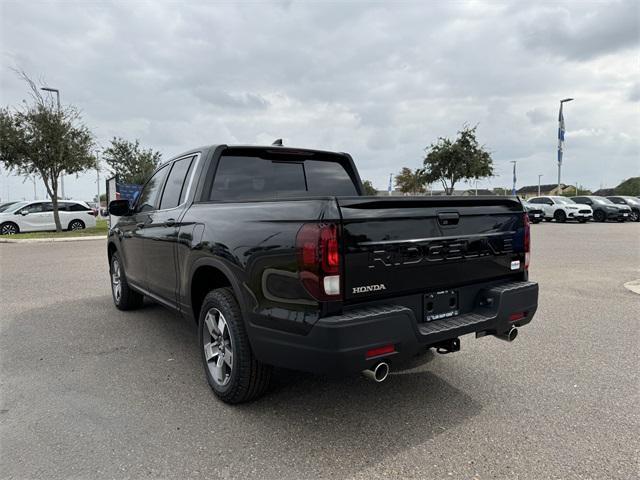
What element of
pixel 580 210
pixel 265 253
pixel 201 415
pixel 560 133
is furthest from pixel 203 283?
pixel 560 133

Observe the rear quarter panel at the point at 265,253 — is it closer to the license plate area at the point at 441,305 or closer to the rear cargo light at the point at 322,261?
the rear cargo light at the point at 322,261

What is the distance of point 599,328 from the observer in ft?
16.3

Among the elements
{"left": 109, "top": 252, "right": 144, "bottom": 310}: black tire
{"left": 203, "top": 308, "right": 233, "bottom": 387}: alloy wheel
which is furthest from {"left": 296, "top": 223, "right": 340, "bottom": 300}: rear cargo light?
{"left": 109, "top": 252, "right": 144, "bottom": 310}: black tire

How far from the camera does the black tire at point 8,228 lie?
19500 millimetres

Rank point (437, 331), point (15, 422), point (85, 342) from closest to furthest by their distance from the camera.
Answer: point (437, 331)
point (15, 422)
point (85, 342)

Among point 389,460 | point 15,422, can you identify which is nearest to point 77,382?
point 15,422

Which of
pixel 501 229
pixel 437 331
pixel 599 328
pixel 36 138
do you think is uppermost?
pixel 36 138

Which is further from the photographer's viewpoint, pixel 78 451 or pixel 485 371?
pixel 485 371

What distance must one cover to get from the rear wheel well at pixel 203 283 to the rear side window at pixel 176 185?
889mm

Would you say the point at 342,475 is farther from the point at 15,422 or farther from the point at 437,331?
the point at 15,422

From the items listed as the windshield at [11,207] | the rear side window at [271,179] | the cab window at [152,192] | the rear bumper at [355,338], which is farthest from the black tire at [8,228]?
the rear bumper at [355,338]

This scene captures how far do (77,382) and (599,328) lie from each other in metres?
5.18

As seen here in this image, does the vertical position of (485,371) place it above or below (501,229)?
below

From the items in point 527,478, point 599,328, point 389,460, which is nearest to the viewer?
point 527,478
